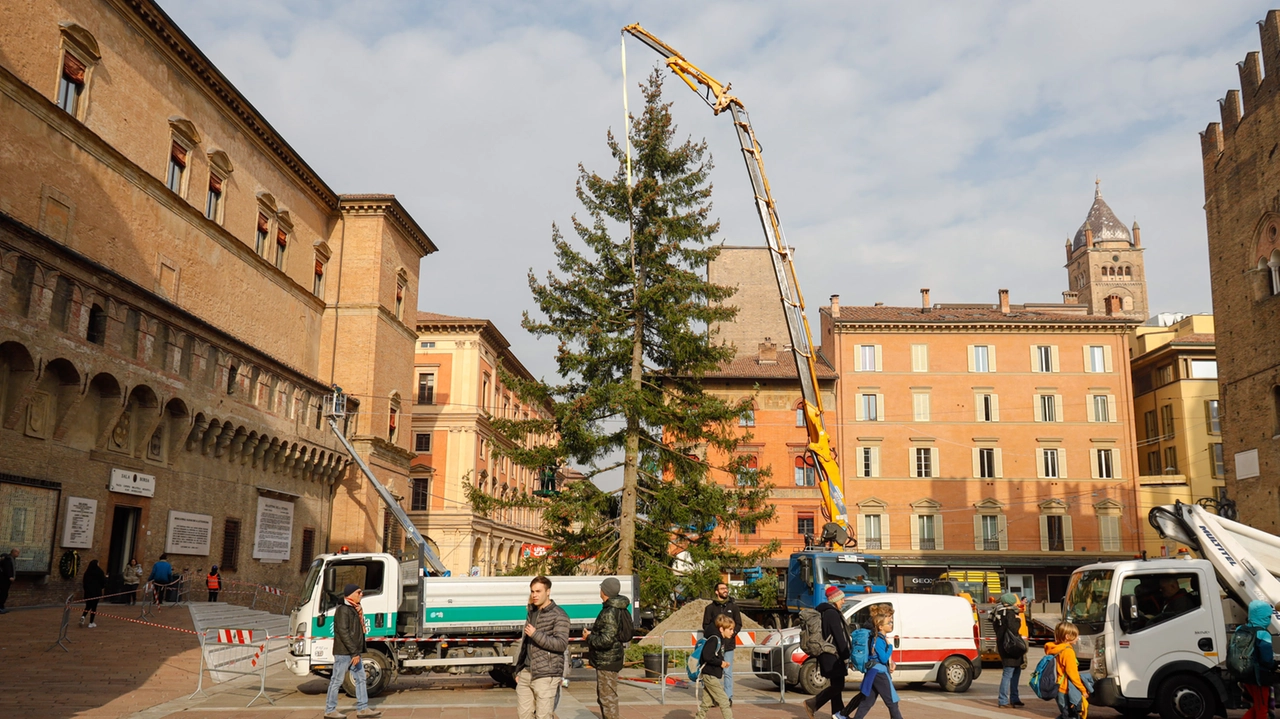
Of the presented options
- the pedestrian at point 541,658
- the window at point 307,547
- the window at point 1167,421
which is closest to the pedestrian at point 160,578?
the window at point 307,547

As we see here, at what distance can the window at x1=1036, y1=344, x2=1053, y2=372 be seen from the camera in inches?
1999

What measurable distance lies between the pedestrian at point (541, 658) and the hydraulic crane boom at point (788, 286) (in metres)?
18.9

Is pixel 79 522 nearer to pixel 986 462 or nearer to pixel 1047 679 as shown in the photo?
pixel 1047 679

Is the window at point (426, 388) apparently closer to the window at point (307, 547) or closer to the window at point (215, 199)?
the window at point (307, 547)

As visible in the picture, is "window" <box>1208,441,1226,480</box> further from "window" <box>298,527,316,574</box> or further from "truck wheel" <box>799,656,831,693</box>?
"window" <box>298,527,316,574</box>

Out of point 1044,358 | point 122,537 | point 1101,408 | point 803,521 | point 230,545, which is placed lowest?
point 230,545

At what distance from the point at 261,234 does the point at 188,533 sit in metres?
11.9

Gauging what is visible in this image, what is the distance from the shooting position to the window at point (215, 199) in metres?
31.1

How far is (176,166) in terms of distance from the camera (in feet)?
95.0

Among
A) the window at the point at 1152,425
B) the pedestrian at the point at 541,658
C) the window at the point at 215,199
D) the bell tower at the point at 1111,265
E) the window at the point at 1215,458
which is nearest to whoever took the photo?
the pedestrian at the point at 541,658

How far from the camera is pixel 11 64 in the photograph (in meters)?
21.3

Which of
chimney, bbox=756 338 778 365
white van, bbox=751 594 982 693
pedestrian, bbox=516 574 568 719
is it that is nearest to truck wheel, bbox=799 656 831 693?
white van, bbox=751 594 982 693

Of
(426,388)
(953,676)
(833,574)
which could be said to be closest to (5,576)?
(953,676)

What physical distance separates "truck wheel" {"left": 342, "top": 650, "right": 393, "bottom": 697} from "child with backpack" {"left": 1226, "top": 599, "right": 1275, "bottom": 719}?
1114cm
